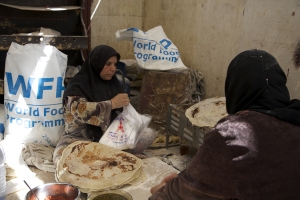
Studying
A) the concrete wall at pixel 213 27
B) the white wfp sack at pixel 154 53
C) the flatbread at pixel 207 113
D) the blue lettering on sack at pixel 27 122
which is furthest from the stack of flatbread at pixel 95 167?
the concrete wall at pixel 213 27

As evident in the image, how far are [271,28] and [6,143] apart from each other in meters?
2.33

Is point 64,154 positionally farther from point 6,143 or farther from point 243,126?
point 243,126

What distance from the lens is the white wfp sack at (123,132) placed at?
2520 mm

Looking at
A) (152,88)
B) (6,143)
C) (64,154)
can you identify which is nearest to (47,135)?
(6,143)

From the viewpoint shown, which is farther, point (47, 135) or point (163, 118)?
A: point (163, 118)

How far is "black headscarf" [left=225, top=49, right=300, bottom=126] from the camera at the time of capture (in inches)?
47.6

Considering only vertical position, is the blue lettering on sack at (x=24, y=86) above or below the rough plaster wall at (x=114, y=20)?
below

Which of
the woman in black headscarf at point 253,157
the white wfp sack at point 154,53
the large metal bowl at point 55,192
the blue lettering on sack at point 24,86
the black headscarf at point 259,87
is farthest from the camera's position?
the white wfp sack at point 154,53

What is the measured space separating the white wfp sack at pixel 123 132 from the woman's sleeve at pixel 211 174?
1.33 metres

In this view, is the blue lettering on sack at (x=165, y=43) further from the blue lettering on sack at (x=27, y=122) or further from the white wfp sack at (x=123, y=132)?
the blue lettering on sack at (x=27, y=122)

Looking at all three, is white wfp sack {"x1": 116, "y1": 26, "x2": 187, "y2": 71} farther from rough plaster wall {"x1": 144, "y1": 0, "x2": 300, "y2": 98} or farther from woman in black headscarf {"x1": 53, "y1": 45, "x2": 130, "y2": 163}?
woman in black headscarf {"x1": 53, "y1": 45, "x2": 130, "y2": 163}

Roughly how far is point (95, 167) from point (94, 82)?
0.72m

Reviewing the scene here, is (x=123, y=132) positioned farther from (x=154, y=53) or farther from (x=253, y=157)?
(x=253, y=157)

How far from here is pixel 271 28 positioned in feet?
8.84
